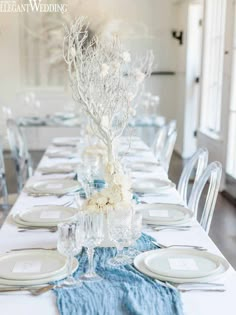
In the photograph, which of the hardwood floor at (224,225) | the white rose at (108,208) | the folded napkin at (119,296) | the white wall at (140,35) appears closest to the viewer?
the folded napkin at (119,296)

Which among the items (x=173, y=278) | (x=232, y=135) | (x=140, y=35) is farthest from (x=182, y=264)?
(x=140, y=35)

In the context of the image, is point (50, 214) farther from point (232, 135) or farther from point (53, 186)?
point (232, 135)

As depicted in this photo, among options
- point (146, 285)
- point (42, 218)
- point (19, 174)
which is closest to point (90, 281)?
point (146, 285)

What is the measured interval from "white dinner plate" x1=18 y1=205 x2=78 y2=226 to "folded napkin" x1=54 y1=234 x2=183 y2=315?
49cm

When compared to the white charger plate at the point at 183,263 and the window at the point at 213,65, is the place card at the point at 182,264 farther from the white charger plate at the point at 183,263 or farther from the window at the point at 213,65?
the window at the point at 213,65

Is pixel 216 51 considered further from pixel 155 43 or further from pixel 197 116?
pixel 155 43

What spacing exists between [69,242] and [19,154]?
3.07 meters

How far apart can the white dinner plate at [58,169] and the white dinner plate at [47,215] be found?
2.88 feet

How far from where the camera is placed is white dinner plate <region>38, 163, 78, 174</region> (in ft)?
10.3

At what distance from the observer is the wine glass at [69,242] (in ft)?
4.82

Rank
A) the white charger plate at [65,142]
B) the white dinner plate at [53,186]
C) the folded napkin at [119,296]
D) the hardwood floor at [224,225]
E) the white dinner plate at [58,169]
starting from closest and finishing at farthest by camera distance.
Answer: the folded napkin at [119,296] < the white dinner plate at [53,186] < the white dinner plate at [58,169] < the hardwood floor at [224,225] < the white charger plate at [65,142]

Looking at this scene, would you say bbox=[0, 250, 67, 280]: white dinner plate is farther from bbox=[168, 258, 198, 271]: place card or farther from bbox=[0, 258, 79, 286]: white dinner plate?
bbox=[168, 258, 198, 271]: place card

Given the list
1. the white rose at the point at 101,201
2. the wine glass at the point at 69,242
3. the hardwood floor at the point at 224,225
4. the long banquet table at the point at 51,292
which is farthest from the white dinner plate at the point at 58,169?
the wine glass at the point at 69,242

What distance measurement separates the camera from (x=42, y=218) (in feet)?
6.83
